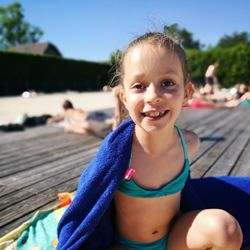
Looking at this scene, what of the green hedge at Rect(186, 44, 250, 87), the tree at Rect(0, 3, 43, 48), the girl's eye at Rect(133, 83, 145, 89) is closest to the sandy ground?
the green hedge at Rect(186, 44, 250, 87)

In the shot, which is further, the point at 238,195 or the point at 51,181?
the point at 51,181

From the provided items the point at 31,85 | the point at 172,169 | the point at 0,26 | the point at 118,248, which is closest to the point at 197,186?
the point at 172,169

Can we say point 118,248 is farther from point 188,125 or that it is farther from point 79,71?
point 79,71

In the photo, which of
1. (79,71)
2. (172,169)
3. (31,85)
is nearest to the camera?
(172,169)

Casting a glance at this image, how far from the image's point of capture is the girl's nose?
1644mm

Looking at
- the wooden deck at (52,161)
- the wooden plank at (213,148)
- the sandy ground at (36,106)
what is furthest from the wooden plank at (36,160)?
the sandy ground at (36,106)

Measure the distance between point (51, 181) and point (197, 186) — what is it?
5.22 feet

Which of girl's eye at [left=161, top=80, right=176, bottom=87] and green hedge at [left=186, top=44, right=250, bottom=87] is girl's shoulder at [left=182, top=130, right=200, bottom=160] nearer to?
girl's eye at [left=161, top=80, right=176, bottom=87]

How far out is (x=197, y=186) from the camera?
2.41 m

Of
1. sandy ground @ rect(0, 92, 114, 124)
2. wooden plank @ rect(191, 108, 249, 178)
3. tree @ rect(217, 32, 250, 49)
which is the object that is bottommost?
sandy ground @ rect(0, 92, 114, 124)

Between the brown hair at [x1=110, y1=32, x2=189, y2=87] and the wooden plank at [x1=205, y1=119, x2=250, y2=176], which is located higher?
the brown hair at [x1=110, y1=32, x2=189, y2=87]

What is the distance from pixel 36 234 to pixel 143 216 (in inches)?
32.9

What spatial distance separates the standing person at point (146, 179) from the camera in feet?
5.55

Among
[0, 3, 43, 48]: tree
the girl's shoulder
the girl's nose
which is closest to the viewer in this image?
the girl's nose
